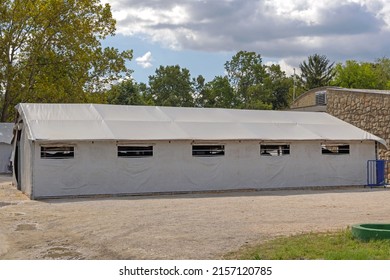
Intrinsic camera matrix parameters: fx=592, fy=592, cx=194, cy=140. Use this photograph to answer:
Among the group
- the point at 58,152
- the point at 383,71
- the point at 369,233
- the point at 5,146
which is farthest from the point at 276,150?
the point at 383,71

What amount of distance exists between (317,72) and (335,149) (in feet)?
174

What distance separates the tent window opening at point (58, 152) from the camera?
803 inches

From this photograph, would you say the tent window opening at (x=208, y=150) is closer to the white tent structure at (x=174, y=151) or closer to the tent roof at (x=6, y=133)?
the white tent structure at (x=174, y=151)

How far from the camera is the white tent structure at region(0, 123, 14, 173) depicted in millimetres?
35219

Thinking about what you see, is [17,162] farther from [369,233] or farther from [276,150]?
[369,233]

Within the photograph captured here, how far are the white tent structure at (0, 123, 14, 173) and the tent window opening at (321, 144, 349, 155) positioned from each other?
63.1ft

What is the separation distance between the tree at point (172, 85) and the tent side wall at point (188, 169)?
1899 inches

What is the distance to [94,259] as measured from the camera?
31.0 feet

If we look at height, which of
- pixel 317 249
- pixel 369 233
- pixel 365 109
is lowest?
pixel 317 249

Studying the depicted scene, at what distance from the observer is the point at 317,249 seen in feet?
30.9

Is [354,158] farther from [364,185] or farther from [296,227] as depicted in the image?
[296,227]

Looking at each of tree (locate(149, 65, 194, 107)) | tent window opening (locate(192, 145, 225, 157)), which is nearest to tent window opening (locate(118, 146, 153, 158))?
tent window opening (locate(192, 145, 225, 157))

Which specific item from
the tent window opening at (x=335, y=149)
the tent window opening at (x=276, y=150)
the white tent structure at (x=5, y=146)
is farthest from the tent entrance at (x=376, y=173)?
the white tent structure at (x=5, y=146)
